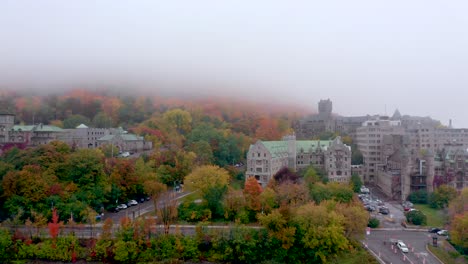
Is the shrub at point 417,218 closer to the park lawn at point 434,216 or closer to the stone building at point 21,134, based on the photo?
the park lawn at point 434,216

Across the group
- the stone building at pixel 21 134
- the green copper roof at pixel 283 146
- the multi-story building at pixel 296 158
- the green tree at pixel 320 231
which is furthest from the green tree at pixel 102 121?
the green tree at pixel 320 231

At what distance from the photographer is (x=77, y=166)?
119ft

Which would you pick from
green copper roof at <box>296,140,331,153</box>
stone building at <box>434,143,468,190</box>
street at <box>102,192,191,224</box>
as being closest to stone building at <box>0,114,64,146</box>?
street at <box>102,192,191,224</box>

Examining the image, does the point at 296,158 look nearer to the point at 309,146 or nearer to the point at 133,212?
the point at 309,146

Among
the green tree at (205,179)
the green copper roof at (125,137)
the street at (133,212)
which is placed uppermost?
the green copper roof at (125,137)

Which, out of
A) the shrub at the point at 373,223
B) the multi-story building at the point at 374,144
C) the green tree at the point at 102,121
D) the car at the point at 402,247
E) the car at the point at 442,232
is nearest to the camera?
the car at the point at 402,247

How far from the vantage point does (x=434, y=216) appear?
3788 cm

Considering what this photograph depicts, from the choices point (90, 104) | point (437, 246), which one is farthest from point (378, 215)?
point (90, 104)

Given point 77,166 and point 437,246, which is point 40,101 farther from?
point 437,246

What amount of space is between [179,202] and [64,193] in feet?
32.8

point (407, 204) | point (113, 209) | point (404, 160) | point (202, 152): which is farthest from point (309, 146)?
point (113, 209)

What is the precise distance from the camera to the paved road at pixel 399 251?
27.7m

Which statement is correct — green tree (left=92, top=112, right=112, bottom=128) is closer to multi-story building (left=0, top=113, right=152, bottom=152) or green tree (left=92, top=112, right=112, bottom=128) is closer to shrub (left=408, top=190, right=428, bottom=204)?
multi-story building (left=0, top=113, right=152, bottom=152)

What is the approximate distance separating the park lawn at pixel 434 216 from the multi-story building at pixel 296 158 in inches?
358
